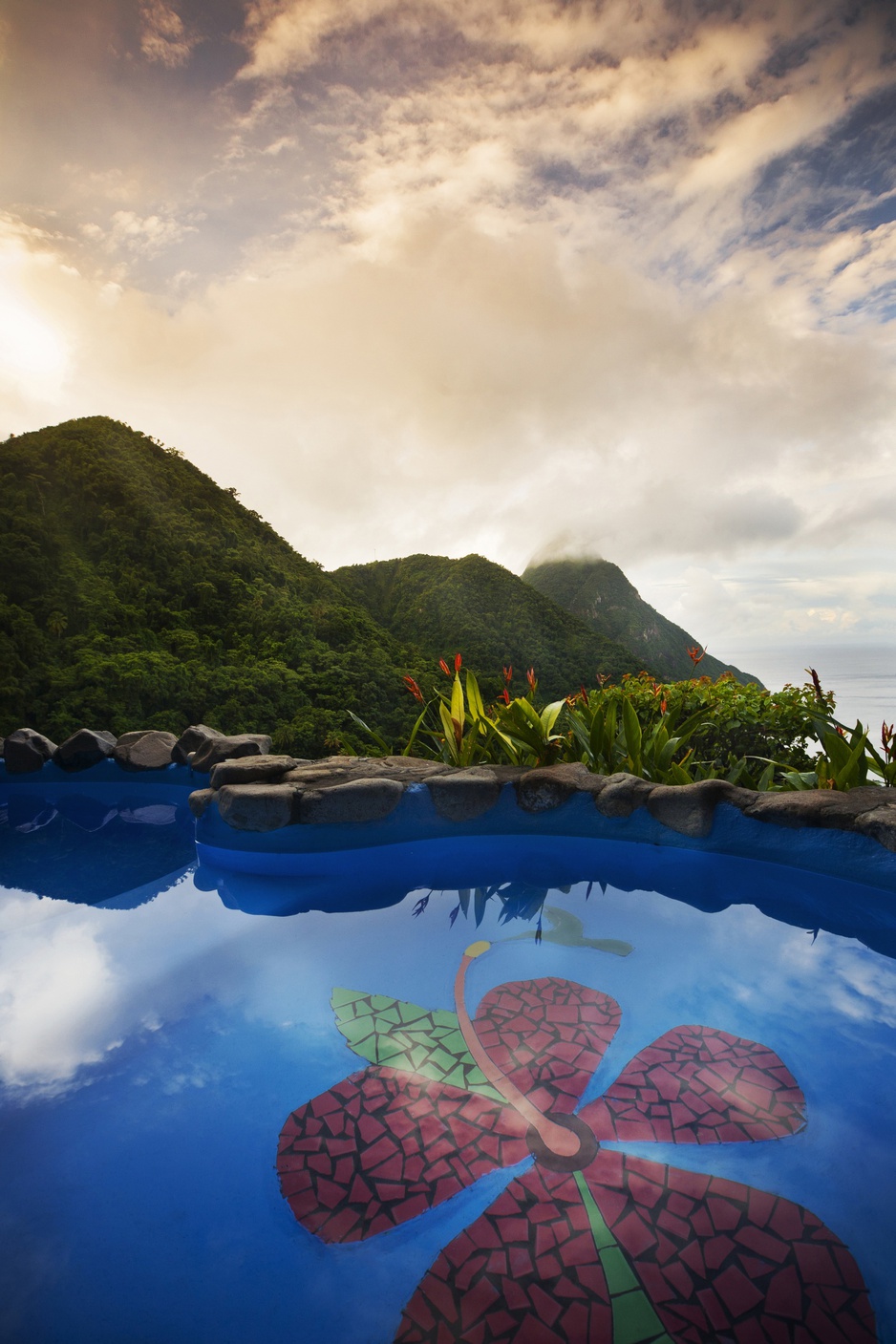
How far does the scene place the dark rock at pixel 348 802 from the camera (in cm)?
396

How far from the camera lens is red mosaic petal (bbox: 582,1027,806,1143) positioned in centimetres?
153

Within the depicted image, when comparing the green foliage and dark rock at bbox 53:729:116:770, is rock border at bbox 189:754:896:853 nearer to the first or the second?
the green foliage

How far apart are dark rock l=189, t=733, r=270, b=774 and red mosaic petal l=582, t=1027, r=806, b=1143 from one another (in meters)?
4.52

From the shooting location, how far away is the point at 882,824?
299cm

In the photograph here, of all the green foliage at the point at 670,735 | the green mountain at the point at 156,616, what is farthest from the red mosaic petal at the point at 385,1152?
the green mountain at the point at 156,616

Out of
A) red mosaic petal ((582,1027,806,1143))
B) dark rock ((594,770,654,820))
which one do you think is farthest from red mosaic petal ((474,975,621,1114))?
dark rock ((594,770,654,820))

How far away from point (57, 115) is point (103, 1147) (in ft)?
29.0

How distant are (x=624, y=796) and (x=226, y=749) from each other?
386cm

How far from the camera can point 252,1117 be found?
167cm

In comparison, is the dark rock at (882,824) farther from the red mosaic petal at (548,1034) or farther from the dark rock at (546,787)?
the red mosaic petal at (548,1034)

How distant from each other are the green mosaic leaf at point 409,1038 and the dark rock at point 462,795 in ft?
6.05

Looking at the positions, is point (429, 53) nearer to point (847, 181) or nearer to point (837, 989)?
point (847, 181)

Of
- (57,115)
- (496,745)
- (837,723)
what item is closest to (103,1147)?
(496,745)

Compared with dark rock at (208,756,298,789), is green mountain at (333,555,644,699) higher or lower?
higher
